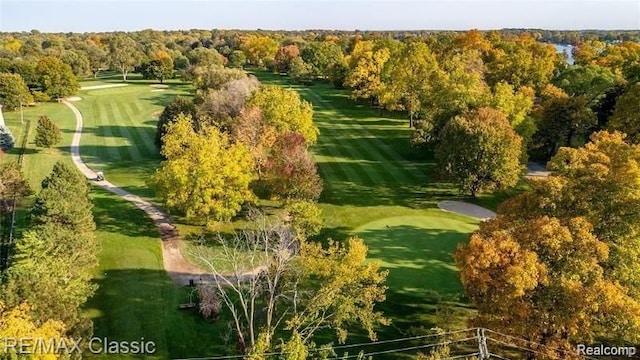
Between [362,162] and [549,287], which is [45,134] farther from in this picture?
[549,287]

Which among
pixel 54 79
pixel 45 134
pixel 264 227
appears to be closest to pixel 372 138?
pixel 45 134

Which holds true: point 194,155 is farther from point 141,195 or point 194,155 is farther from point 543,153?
point 543,153

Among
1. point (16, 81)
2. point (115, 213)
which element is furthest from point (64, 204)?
point (16, 81)

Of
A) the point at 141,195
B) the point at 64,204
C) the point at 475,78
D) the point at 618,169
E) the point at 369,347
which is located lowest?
the point at 369,347

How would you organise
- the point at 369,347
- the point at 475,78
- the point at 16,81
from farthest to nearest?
the point at 16,81, the point at 475,78, the point at 369,347

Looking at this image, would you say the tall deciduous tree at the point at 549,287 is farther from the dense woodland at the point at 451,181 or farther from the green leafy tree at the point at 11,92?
the green leafy tree at the point at 11,92

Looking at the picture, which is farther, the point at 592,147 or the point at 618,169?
the point at 592,147
